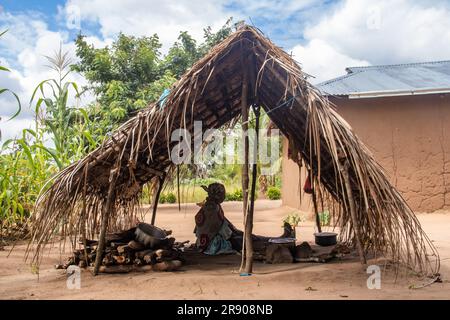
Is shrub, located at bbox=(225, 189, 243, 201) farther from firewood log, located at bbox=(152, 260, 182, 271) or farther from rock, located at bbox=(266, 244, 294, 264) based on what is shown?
firewood log, located at bbox=(152, 260, 182, 271)

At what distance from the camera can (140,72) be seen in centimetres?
1580

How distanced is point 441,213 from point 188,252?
644 centimetres

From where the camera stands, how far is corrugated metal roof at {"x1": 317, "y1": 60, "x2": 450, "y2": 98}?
9.78 meters

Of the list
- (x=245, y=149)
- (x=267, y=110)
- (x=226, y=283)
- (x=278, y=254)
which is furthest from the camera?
(x=267, y=110)

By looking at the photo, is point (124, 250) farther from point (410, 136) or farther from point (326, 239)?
point (410, 136)

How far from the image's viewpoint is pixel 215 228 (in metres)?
5.99

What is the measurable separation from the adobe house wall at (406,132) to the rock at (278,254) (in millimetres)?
5487

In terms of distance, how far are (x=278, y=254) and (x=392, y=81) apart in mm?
7288

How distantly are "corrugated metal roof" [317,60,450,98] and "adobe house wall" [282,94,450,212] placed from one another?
0.96 ft

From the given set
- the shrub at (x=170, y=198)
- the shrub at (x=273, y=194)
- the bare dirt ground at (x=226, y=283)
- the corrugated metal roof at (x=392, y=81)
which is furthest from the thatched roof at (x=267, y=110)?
the shrub at (x=273, y=194)

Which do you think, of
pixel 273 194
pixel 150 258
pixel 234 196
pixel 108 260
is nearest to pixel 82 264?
pixel 108 260

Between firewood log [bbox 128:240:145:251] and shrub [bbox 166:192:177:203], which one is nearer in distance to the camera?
firewood log [bbox 128:240:145:251]

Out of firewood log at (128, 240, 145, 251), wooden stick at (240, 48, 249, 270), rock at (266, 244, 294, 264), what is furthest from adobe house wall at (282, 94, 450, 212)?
firewood log at (128, 240, 145, 251)
